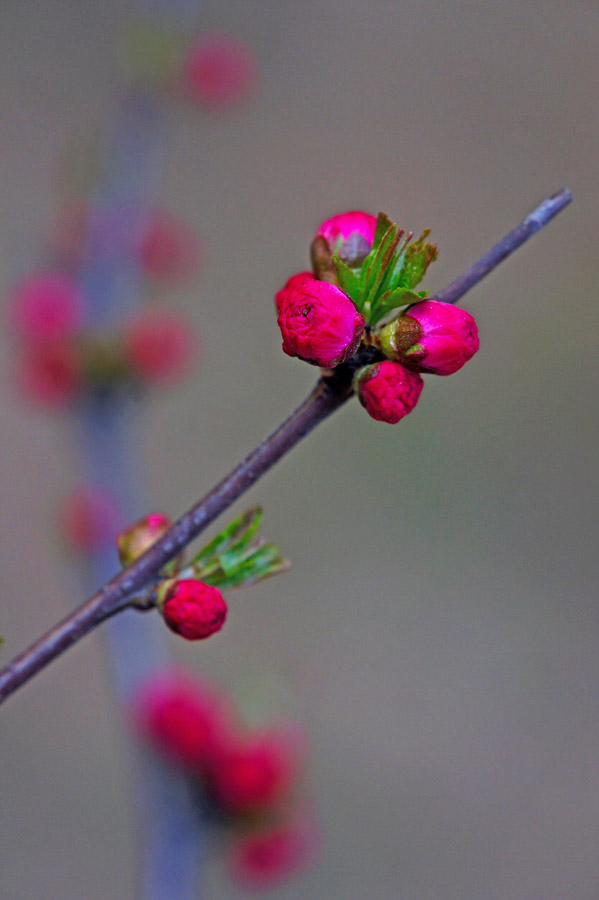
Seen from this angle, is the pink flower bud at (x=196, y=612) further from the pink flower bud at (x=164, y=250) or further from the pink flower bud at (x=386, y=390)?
the pink flower bud at (x=164, y=250)

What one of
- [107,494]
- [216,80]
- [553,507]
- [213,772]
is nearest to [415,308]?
[213,772]

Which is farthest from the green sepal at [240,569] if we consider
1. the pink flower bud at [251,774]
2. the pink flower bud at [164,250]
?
the pink flower bud at [164,250]

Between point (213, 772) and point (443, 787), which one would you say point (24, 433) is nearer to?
point (443, 787)

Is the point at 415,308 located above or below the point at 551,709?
above

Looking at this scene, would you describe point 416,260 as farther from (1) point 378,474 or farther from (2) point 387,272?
(1) point 378,474

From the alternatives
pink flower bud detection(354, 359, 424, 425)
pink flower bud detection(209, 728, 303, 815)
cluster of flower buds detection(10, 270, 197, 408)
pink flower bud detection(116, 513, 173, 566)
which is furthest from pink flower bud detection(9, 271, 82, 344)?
pink flower bud detection(354, 359, 424, 425)

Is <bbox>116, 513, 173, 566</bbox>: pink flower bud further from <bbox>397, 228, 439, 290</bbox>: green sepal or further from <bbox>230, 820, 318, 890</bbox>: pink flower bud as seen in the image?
<bbox>230, 820, 318, 890</bbox>: pink flower bud
